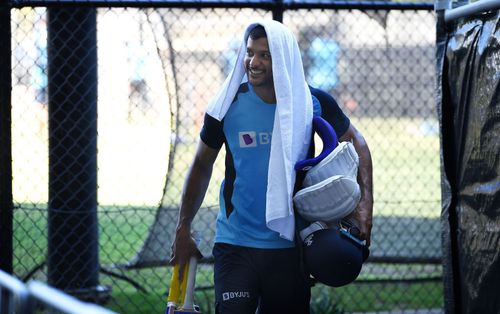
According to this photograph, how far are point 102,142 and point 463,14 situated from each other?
3.22m

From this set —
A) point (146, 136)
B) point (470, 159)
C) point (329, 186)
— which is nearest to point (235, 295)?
point (329, 186)

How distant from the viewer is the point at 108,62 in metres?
6.45

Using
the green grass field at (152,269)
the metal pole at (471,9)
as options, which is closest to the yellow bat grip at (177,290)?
the green grass field at (152,269)

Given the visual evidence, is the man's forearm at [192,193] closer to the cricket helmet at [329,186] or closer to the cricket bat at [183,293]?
the cricket bat at [183,293]

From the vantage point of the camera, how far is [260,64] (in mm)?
3973

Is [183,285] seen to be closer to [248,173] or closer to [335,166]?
[248,173]

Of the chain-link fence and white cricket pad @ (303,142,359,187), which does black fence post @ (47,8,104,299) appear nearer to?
the chain-link fence

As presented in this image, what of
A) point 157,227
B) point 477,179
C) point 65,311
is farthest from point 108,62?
point 65,311

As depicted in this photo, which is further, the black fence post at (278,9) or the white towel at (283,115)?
the black fence post at (278,9)

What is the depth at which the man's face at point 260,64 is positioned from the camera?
3969mm

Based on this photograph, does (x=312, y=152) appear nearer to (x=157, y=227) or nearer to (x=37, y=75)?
(x=157, y=227)

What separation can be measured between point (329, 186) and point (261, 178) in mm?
359

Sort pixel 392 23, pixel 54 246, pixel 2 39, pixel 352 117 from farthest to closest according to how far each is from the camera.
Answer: pixel 352 117
pixel 392 23
pixel 54 246
pixel 2 39

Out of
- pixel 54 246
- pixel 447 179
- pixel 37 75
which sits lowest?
pixel 54 246
